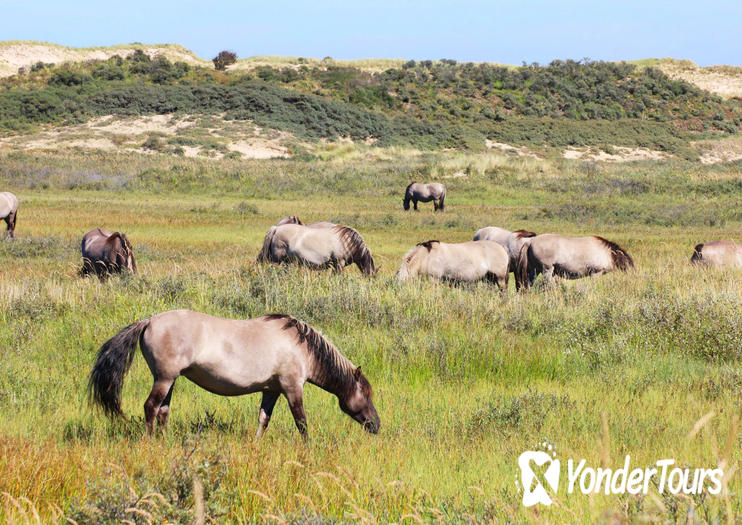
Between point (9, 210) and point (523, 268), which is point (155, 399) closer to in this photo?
point (523, 268)

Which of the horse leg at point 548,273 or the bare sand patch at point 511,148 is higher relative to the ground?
the horse leg at point 548,273

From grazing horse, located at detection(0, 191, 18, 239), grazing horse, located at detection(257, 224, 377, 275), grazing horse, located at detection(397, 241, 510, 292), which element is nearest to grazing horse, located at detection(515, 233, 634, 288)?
grazing horse, located at detection(397, 241, 510, 292)

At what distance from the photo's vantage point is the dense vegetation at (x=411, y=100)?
252 feet

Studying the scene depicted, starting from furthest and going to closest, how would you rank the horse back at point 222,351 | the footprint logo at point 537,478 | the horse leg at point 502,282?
the horse leg at point 502,282
the horse back at point 222,351
the footprint logo at point 537,478

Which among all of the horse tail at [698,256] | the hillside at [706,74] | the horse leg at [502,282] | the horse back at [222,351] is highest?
the hillside at [706,74]

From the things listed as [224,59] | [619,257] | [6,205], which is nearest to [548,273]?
[619,257]

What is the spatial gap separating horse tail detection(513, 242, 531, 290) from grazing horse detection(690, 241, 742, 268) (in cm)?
397

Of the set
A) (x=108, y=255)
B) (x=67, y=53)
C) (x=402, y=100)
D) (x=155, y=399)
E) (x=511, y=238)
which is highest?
(x=67, y=53)

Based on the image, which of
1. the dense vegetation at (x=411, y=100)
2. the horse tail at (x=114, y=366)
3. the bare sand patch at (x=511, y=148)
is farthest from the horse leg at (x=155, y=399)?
the bare sand patch at (x=511, y=148)

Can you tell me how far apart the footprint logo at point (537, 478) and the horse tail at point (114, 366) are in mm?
3347

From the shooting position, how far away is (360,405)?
266 inches

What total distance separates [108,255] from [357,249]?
5286 mm

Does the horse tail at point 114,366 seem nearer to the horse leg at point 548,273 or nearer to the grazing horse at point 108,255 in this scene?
the grazing horse at point 108,255

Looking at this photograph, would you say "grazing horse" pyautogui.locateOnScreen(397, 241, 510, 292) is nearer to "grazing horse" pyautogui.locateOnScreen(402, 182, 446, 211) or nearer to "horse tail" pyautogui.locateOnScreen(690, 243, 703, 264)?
"horse tail" pyautogui.locateOnScreen(690, 243, 703, 264)
